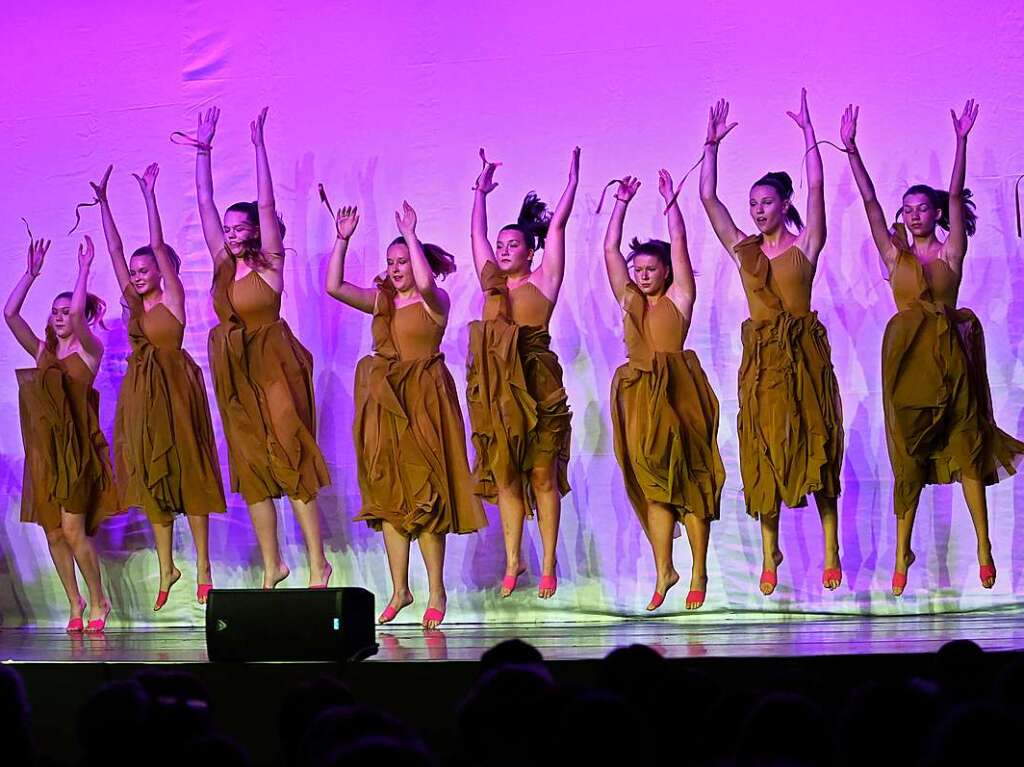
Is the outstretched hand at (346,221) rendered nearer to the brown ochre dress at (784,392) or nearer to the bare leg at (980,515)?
the brown ochre dress at (784,392)

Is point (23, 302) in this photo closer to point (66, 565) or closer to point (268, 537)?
point (66, 565)

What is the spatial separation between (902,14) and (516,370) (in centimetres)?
266

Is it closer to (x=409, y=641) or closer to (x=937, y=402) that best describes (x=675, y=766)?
(x=409, y=641)

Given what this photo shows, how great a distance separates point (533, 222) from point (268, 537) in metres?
2.18

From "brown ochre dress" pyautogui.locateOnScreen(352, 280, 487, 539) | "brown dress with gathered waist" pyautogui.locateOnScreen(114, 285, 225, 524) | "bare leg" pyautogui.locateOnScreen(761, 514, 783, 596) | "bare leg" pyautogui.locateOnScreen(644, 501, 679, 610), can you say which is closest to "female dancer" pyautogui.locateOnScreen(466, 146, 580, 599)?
"brown ochre dress" pyautogui.locateOnScreen(352, 280, 487, 539)

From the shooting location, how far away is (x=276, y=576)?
7598mm

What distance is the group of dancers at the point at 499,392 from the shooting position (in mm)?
7000

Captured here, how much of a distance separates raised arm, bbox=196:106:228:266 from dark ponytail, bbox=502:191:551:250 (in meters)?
1.56

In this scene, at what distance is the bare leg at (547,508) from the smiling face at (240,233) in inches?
77.7

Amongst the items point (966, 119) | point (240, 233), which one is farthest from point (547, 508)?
point (966, 119)

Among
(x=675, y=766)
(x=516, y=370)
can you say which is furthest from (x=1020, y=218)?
(x=675, y=766)

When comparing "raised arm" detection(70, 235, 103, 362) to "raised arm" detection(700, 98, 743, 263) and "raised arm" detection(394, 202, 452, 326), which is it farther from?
"raised arm" detection(700, 98, 743, 263)

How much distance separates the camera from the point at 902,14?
23.8 ft

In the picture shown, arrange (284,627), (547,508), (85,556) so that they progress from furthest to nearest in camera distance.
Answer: (85,556), (547,508), (284,627)
